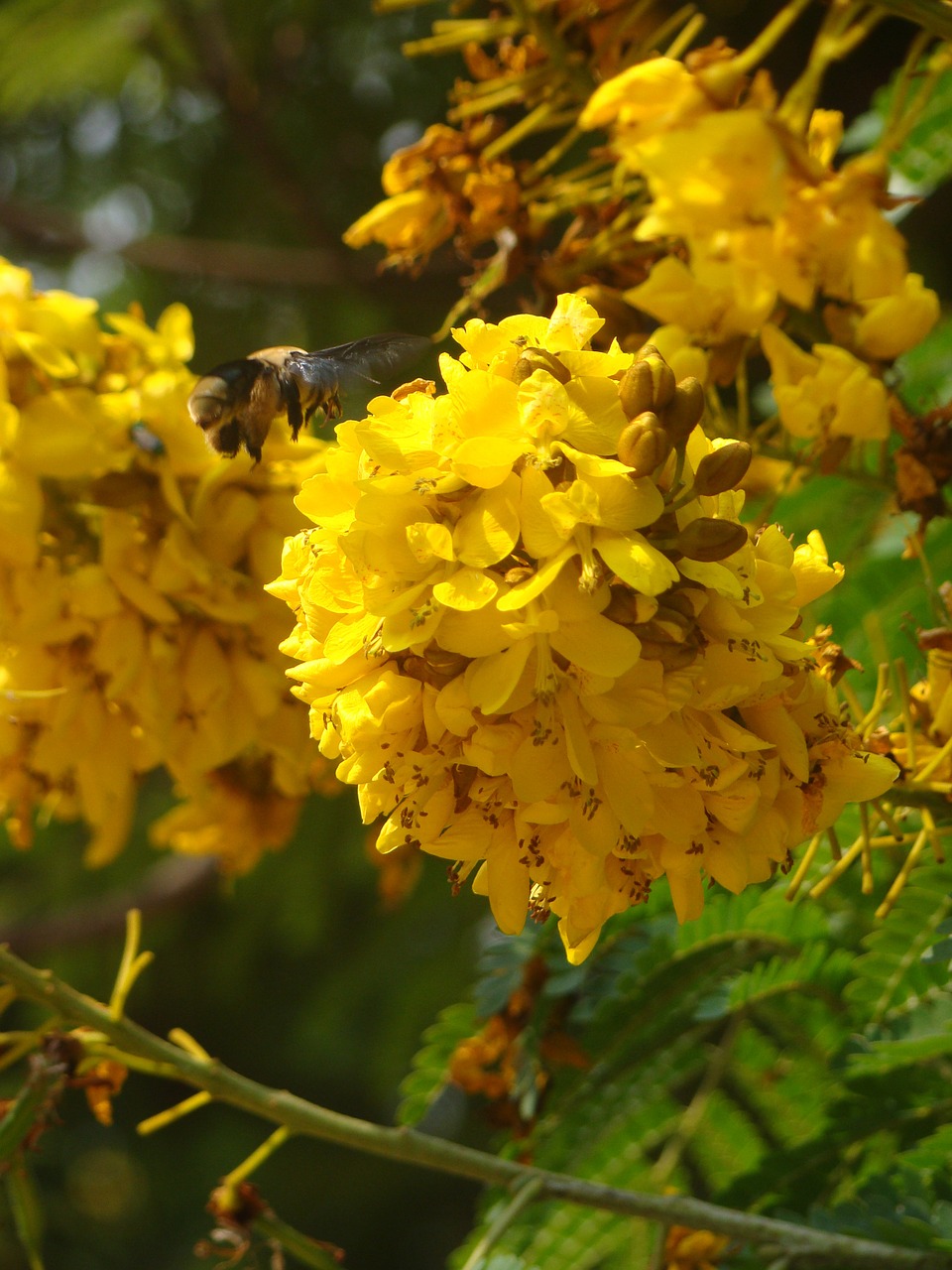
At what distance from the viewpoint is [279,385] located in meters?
1.97

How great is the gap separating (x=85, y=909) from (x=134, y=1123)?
2.13 meters

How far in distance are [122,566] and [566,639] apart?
1102 millimetres

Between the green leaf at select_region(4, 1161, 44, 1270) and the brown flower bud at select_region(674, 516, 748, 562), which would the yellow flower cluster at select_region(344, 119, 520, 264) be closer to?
the brown flower bud at select_region(674, 516, 748, 562)

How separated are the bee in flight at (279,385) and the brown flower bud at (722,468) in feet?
2.43

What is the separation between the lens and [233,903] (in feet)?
17.5

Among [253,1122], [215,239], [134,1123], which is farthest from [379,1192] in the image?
[215,239]

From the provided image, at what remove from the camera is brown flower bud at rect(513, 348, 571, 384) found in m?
1.31

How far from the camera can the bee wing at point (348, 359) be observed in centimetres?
196

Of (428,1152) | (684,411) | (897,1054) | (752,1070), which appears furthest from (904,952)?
(684,411)

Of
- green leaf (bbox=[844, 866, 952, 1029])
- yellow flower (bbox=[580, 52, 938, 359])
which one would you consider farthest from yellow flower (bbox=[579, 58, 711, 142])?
green leaf (bbox=[844, 866, 952, 1029])

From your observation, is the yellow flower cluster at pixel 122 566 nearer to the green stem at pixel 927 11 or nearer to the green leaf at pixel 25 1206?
the green leaf at pixel 25 1206

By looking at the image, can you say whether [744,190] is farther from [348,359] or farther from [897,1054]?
[897,1054]

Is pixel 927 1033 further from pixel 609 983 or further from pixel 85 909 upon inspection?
pixel 85 909

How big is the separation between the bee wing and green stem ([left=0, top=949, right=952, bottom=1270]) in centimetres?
90
